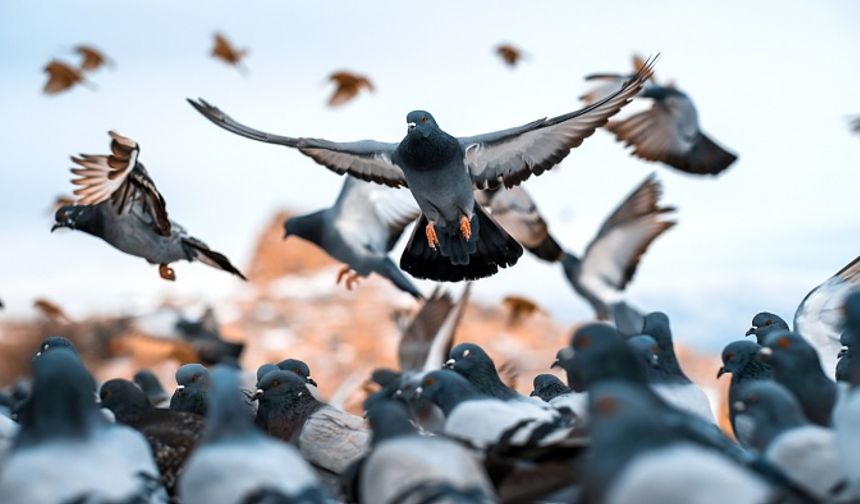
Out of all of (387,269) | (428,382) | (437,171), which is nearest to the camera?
(428,382)

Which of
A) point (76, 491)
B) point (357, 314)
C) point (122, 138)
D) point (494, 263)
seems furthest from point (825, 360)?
point (357, 314)

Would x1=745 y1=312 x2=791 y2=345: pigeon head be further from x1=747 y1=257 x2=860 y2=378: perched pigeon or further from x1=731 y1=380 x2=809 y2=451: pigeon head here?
x1=731 y1=380 x2=809 y2=451: pigeon head

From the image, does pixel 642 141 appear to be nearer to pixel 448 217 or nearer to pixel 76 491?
pixel 448 217

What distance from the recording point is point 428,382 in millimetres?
7145

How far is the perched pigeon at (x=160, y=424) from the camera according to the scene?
695 cm

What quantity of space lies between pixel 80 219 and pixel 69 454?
5.89 m

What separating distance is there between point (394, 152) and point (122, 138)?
6.35 ft

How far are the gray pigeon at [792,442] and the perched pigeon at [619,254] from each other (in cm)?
903

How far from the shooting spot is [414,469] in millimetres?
5270

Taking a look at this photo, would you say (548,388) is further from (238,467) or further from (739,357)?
(238,467)

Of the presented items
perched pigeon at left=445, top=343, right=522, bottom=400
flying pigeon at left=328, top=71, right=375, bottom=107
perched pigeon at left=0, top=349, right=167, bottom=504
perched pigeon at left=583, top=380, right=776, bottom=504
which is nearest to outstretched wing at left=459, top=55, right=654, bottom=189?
perched pigeon at left=445, top=343, right=522, bottom=400

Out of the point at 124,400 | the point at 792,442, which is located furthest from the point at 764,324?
the point at 124,400

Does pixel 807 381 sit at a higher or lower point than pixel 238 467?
higher

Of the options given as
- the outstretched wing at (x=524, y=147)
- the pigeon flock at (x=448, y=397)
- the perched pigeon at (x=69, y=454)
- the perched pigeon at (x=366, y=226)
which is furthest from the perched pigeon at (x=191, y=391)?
the perched pigeon at (x=366, y=226)
